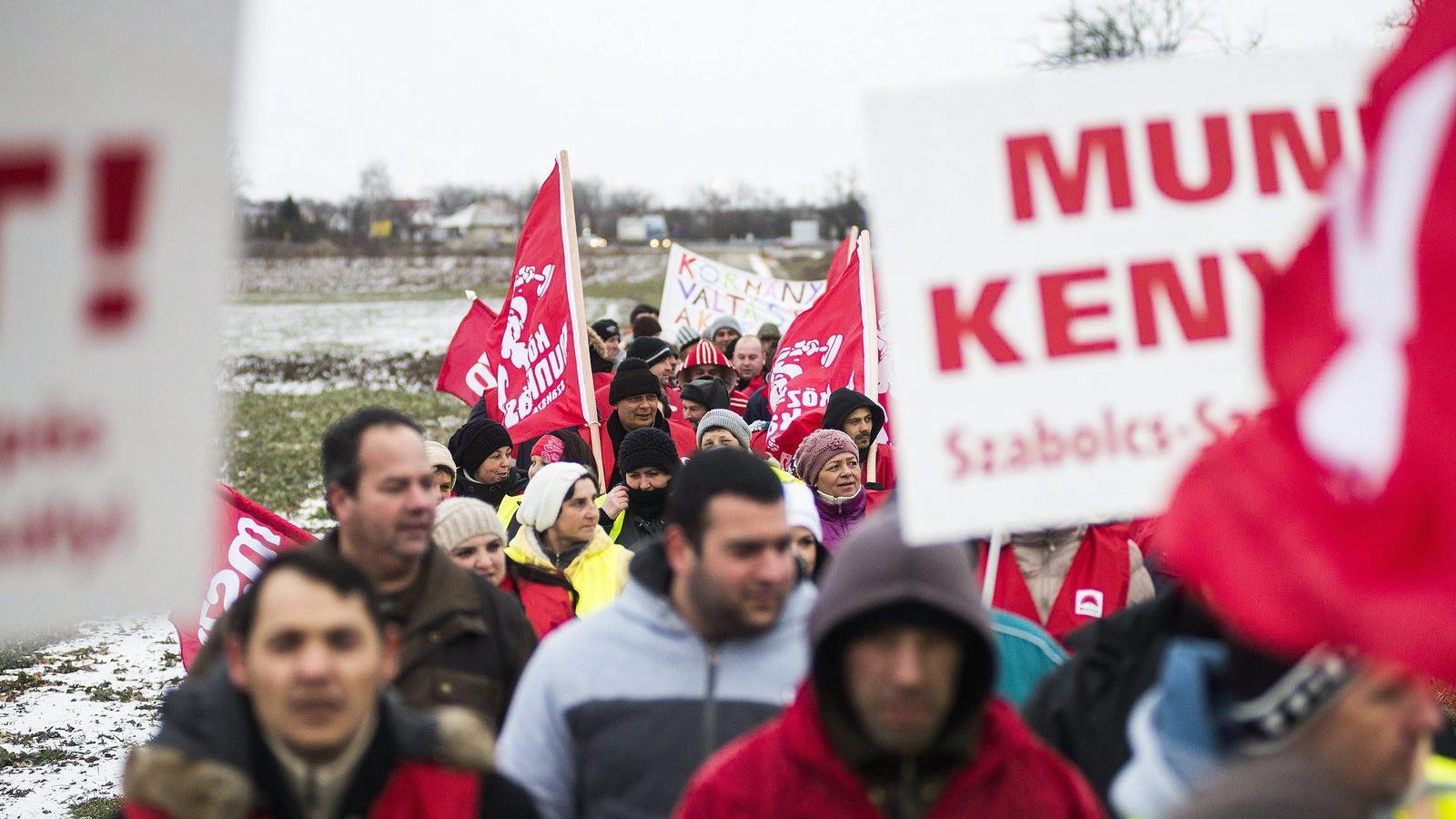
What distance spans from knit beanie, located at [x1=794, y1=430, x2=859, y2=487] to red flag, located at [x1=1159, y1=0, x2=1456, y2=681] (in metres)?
4.05

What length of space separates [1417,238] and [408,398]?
81.6 feet

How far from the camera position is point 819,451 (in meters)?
6.56

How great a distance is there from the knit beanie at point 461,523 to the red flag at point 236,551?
2.86 feet

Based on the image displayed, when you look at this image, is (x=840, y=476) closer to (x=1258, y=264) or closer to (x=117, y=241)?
(x=1258, y=264)

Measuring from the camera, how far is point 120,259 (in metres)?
2.12

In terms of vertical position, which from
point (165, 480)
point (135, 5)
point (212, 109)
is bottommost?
point (165, 480)

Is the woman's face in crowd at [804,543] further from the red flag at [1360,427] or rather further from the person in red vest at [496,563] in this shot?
the red flag at [1360,427]

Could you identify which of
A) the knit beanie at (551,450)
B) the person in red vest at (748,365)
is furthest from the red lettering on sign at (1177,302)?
the person in red vest at (748,365)

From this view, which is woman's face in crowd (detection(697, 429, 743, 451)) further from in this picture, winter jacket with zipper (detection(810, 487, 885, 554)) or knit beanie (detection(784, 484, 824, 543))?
knit beanie (detection(784, 484, 824, 543))

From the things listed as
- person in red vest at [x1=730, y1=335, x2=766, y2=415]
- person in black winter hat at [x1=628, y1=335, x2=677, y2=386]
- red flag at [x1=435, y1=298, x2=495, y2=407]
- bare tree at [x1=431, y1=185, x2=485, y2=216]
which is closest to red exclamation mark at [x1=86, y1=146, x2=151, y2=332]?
red flag at [x1=435, y1=298, x2=495, y2=407]

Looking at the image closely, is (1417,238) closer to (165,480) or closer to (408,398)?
(165,480)

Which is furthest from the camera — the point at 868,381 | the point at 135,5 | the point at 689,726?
the point at 868,381

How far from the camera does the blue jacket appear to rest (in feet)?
13.3

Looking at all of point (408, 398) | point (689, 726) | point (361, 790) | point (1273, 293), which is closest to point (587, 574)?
point (689, 726)
